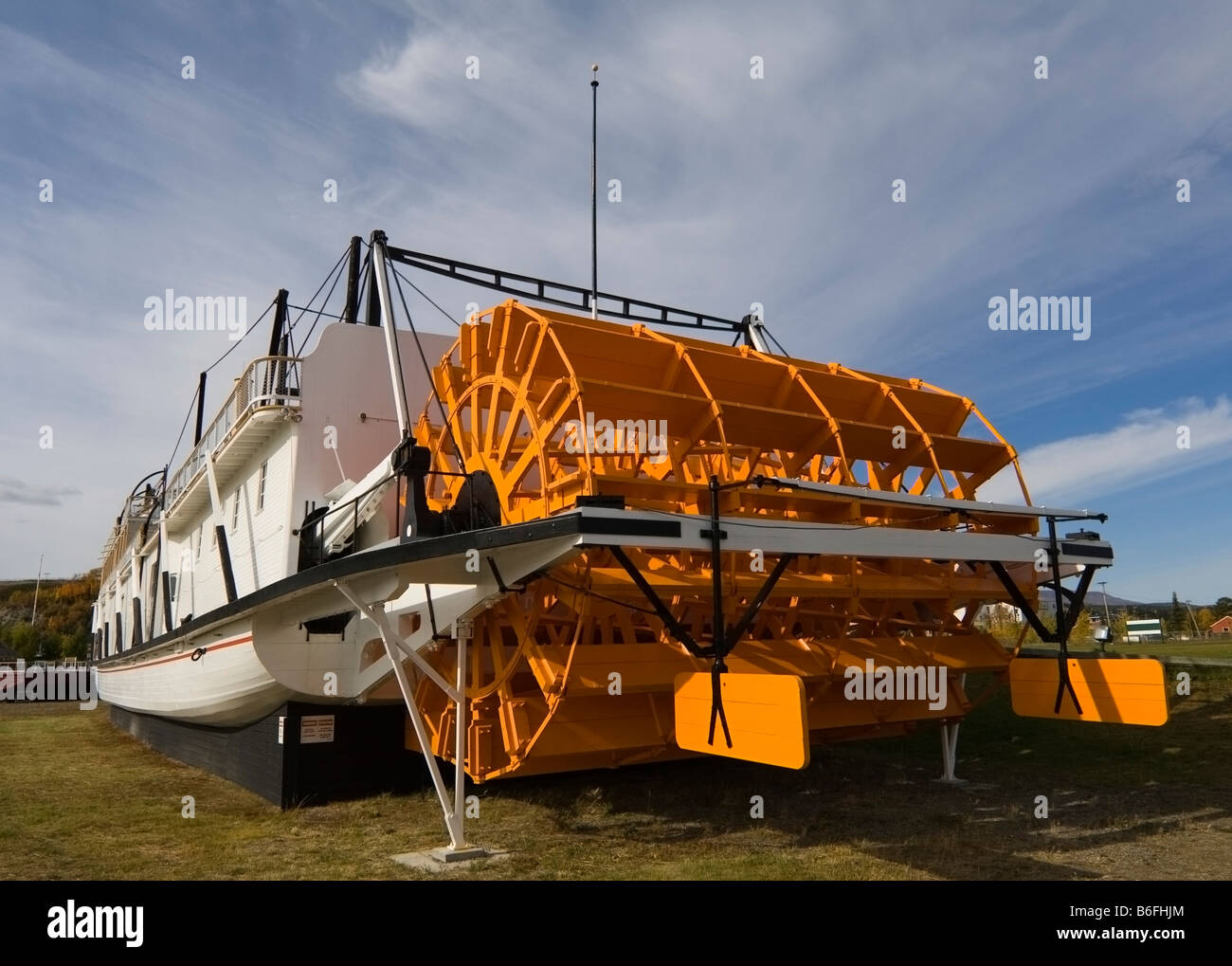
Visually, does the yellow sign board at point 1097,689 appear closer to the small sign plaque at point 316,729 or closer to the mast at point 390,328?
the mast at point 390,328

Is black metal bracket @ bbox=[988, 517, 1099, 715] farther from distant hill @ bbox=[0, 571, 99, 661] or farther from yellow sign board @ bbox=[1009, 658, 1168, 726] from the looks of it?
distant hill @ bbox=[0, 571, 99, 661]

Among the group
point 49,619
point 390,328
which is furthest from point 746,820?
point 49,619

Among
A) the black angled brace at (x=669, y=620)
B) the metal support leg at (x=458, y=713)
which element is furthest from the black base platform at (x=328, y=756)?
the black angled brace at (x=669, y=620)

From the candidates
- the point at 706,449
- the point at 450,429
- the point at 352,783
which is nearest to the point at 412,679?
the point at 352,783

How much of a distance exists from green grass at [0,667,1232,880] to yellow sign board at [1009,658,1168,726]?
Result: 2.55 ft

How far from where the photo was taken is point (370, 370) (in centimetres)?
850

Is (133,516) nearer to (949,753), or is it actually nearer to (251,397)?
(251,397)

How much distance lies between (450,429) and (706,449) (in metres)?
2.05

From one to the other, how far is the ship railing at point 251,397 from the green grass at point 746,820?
131 inches

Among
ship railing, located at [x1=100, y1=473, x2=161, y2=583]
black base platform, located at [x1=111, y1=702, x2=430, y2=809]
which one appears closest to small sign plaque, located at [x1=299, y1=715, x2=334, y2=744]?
black base platform, located at [x1=111, y1=702, x2=430, y2=809]

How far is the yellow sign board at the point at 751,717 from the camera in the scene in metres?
4.10

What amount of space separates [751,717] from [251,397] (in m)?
6.16

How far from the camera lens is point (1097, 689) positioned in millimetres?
6117
